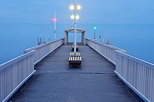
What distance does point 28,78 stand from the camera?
9484 mm

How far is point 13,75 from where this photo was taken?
7.27m

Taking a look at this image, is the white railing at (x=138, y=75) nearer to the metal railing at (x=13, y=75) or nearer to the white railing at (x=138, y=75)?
the white railing at (x=138, y=75)

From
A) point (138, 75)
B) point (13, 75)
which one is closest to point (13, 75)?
point (13, 75)

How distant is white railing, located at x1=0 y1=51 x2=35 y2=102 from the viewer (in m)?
6.25

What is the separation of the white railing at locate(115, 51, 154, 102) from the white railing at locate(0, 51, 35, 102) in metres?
4.01

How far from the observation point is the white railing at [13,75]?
6252 millimetres

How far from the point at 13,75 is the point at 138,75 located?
161 inches

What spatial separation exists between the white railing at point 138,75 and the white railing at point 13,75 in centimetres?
401

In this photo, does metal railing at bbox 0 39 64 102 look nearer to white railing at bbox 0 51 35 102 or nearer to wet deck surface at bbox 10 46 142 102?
white railing at bbox 0 51 35 102

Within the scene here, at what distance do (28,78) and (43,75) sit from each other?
1180 mm

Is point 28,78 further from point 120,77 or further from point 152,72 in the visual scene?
point 152,72

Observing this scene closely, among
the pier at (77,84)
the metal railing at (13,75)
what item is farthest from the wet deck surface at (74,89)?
the metal railing at (13,75)

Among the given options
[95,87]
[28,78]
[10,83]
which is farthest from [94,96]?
[28,78]

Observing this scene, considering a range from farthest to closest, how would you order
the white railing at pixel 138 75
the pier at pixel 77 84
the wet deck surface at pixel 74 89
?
the wet deck surface at pixel 74 89, the pier at pixel 77 84, the white railing at pixel 138 75
